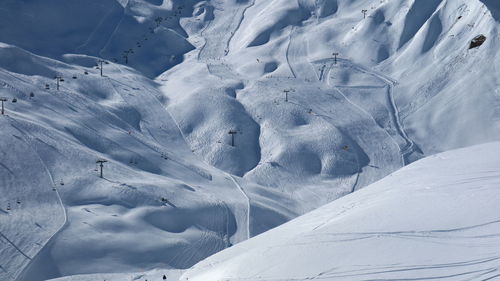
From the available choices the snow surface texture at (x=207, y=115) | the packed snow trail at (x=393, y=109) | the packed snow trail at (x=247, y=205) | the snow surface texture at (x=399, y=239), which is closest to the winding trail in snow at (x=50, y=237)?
the snow surface texture at (x=207, y=115)

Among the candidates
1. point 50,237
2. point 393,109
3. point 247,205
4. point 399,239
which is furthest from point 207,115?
point 399,239

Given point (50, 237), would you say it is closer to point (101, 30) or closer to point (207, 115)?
point (207, 115)

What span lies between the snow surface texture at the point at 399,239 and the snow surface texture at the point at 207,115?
10.1 metres

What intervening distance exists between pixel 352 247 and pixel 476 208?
3.34m

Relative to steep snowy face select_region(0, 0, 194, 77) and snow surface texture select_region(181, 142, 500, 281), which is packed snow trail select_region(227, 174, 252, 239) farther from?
steep snowy face select_region(0, 0, 194, 77)

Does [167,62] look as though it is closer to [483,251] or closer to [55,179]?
[55,179]

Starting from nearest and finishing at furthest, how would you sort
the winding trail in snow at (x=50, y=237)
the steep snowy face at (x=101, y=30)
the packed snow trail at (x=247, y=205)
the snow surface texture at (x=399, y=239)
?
the snow surface texture at (x=399, y=239) < the winding trail in snow at (x=50, y=237) < the packed snow trail at (x=247, y=205) < the steep snowy face at (x=101, y=30)

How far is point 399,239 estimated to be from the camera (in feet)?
52.1

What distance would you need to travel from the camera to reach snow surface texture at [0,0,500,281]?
101 ft

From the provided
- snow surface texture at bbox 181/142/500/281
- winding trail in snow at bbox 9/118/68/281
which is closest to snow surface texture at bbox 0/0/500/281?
winding trail in snow at bbox 9/118/68/281

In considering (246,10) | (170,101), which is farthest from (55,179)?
(246,10)

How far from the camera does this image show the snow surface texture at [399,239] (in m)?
14.5

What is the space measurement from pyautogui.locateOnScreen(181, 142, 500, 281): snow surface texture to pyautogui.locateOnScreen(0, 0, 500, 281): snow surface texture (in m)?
10.1

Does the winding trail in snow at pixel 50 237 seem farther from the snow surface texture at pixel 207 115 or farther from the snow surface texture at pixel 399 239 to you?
the snow surface texture at pixel 399 239
